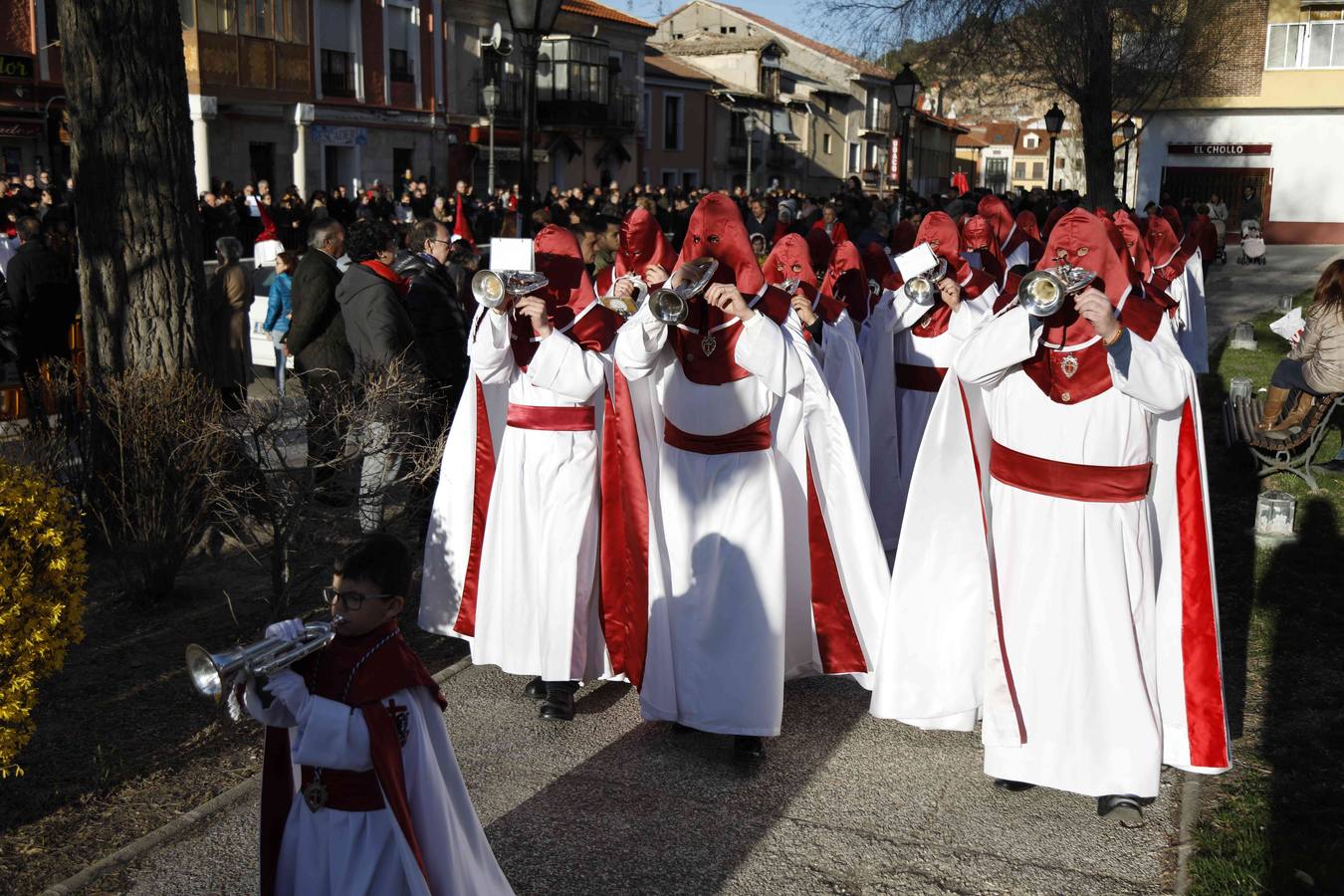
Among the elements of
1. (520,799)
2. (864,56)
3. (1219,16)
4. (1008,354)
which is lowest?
(520,799)

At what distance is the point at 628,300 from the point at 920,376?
122 inches

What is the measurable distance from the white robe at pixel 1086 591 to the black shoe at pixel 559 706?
→ 1641 mm

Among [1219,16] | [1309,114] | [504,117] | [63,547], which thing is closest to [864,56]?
[1219,16]

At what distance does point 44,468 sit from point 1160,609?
4560mm

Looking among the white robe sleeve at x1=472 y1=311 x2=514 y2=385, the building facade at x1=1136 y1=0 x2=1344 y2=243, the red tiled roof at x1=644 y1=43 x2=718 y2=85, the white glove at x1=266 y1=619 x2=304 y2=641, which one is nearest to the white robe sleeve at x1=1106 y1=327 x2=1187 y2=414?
the white robe sleeve at x1=472 y1=311 x2=514 y2=385

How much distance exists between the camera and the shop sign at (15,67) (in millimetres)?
27172

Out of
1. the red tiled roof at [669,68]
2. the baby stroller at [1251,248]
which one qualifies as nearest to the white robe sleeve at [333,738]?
the baby stroller at [1251,248]

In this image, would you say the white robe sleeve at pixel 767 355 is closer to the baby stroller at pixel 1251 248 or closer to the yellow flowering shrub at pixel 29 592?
the yellow flowering shrub at pixel 29 592

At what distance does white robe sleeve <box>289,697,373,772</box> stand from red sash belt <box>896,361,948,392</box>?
5.88 metres

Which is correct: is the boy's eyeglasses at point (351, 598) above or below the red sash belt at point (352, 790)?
above

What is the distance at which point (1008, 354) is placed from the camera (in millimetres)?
4602

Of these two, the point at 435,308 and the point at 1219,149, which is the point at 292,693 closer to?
the point at 435,308

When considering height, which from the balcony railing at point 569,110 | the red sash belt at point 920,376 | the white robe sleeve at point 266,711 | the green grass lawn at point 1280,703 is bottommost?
the green grass lawn at point 1280,703

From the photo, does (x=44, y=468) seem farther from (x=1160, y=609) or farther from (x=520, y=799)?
(x=1160, y=609)
